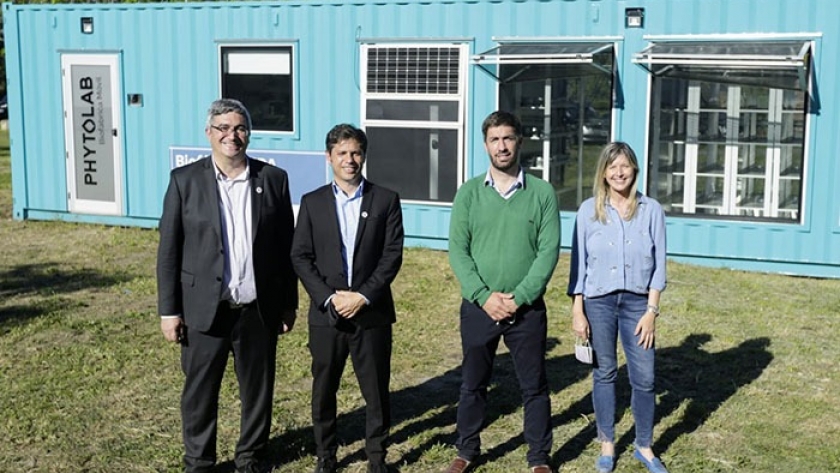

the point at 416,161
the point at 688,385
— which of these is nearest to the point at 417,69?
the point at 416,161

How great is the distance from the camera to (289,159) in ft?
39.5

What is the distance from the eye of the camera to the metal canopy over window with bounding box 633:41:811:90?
9586mm

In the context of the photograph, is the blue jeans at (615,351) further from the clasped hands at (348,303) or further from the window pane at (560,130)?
the window pane at (560,130)

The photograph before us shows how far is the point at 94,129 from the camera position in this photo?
13102mm

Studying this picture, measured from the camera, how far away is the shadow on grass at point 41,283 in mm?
8523

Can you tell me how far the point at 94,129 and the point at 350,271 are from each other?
925 cm

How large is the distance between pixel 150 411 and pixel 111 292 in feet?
11.8

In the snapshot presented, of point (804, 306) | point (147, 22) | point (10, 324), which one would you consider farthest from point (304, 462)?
point (147, 22)

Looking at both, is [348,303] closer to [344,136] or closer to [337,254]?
[337,254]

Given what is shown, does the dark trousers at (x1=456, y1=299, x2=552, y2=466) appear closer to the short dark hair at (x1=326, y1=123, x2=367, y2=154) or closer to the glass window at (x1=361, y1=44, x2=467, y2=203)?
the short dark hair at (x1=326, y1=123, x2=367, y2=154)

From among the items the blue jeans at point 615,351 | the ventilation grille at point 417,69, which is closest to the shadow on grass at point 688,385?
the blue jeans at point 615,351

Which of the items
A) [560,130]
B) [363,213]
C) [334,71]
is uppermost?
[334,71]

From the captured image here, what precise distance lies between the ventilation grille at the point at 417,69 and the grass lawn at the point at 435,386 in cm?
250

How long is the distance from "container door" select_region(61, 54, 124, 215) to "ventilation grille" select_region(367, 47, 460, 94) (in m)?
3.70
